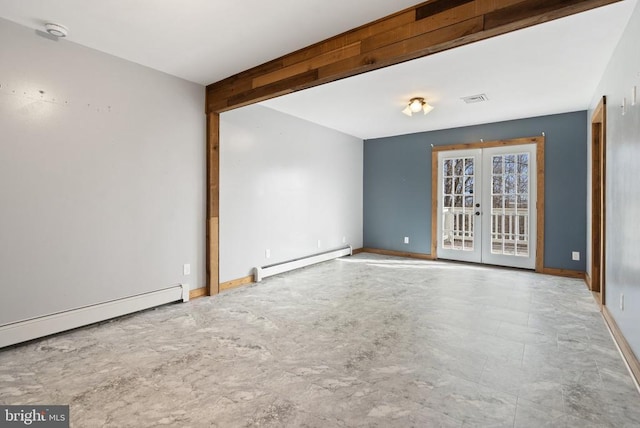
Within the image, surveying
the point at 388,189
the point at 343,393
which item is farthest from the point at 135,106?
the point at 388,189

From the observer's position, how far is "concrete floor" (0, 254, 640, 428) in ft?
6.02

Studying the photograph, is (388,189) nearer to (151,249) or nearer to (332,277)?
(332,277)

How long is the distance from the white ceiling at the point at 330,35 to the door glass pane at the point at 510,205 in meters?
1.16

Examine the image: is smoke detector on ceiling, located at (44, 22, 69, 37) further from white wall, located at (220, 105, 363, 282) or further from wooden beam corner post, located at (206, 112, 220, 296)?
white wall, located at (220, 105, 363, 282)

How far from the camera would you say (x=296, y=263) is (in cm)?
544

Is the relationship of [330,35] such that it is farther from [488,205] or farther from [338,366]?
[488,205]

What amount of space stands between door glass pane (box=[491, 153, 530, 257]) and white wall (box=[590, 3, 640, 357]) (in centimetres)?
244

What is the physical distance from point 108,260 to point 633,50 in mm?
4694

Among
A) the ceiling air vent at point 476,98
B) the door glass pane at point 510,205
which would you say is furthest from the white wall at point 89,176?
the door glass pane at point 510,205

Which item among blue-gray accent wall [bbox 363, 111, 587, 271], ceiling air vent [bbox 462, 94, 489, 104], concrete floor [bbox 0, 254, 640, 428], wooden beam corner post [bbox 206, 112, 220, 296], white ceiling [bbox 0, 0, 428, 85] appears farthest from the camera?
blue-gray accent wall [bbox 363, 111, 587, 271]

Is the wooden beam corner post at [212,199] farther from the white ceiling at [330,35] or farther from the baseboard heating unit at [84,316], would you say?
the white ceiling at [330,35]

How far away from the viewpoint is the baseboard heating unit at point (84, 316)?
2.64 m

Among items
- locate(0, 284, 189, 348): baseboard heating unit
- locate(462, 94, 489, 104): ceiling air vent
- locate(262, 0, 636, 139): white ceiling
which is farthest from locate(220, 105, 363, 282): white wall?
locate(462, 94, 489, 104): ceiling air vent

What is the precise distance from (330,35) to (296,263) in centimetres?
355
